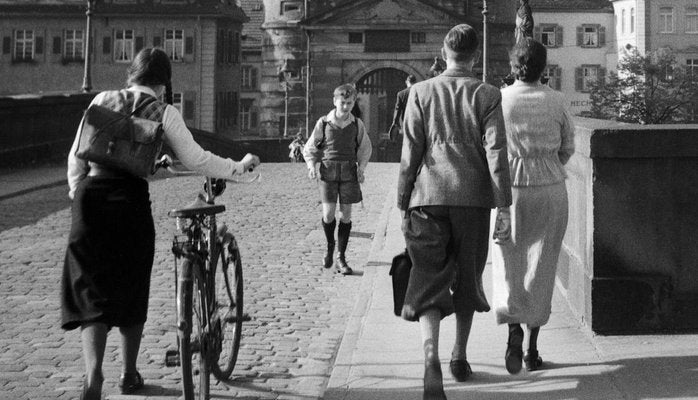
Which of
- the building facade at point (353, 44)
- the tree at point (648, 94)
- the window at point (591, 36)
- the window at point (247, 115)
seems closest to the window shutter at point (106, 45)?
the building facade at point (353, 44)

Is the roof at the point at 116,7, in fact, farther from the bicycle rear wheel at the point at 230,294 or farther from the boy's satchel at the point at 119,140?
the boy's satchel at the point at 119,140

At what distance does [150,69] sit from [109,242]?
0.95 meters

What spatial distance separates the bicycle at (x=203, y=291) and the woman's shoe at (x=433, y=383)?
1.15 meters

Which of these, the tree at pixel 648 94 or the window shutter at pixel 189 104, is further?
the tree at pixel 648 94

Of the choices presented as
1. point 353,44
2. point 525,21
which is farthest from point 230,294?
point 353,44

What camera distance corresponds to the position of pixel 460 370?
779cm

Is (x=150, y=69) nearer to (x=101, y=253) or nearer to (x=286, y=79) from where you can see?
(x=101, y=253)

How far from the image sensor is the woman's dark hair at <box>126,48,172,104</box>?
7.14 meters

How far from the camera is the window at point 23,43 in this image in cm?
6825

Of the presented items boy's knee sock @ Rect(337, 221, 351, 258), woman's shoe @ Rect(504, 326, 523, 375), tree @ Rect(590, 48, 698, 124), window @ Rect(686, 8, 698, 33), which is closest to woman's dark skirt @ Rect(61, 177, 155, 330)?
woman's shoe @ Rect(504, 326, 523, 375)

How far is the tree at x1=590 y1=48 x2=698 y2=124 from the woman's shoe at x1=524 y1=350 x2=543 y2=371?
67227 millimetres

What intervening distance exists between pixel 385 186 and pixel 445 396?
18.6m

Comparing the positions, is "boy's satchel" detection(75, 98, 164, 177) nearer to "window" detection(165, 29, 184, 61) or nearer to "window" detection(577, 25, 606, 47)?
"window" detection(165, 29, 184, 61)

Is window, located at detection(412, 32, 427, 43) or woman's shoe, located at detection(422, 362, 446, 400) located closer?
woman's shoe, located at detection(422, 362, 446, 400)
